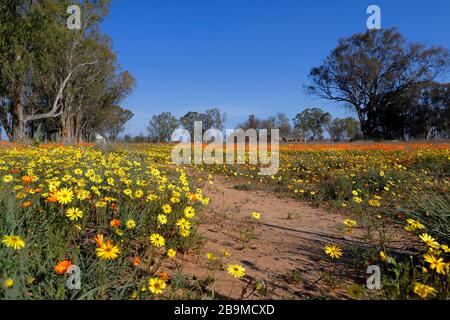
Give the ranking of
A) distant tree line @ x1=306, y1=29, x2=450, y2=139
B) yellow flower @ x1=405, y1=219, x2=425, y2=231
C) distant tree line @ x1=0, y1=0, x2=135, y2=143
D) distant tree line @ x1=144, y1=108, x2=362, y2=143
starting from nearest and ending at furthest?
1. yellow flower @ x1=405, y1=219, x2=425, y2=231
2. distant tree line @ x1=0, y1=0, x2=135, y2=143
3. distant tree line @ x1=306, y1=29, x2=450, y2=139
4. distant tree line @ x1=144, y1=108, x2=362, y2=143

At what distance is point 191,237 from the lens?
9.95 feet

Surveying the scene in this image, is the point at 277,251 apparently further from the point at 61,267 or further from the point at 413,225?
the point at 61,267

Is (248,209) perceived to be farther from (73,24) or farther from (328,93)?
(328,93)

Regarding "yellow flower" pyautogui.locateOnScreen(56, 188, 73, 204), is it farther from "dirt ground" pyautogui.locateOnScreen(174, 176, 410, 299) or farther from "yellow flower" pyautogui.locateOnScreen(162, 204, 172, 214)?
"dirt ground" pyautogui.locateOnScreen(174, 176, 410, 299)

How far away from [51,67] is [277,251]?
79.7ft

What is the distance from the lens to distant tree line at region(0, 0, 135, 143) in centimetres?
1644

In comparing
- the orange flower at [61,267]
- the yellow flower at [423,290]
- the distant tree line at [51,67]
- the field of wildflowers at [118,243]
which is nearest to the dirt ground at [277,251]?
the field of wildflowers at [118,243]

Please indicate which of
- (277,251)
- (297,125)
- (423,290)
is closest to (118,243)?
(277,251)

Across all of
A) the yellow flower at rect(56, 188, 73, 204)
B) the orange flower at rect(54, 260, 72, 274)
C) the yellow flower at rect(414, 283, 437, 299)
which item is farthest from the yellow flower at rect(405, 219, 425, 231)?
the yellow flower at rect(56, 188, 73, 204)

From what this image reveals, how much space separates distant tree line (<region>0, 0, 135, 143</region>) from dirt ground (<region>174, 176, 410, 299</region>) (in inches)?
310

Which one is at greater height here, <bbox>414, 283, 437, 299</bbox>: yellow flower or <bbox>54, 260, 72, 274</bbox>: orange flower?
<bbox>54, 260, 72, 274</bbox>: orange flower

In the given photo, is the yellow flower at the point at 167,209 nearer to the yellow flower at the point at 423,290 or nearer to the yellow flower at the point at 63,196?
the yellow flower at the point at 63,196
